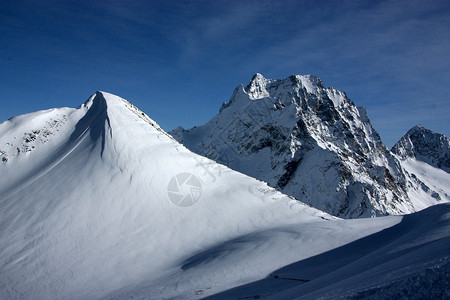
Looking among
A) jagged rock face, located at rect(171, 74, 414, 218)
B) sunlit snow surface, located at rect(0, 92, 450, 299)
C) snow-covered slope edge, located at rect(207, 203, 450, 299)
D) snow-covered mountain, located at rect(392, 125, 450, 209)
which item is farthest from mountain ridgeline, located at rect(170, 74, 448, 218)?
snow-covered slope edge, located at rect(207, 203, 450, 299)

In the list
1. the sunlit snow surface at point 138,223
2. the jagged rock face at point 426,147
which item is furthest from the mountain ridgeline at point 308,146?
the sunlit snow surface at point 138,223

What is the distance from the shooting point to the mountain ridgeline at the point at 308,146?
252 ft

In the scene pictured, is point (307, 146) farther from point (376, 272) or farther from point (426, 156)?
point (426, 156)

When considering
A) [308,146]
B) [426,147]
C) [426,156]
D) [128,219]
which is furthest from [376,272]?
[426,147]

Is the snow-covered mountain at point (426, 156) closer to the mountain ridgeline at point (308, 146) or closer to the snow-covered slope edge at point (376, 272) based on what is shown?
the mountain ridgeline at point (308, 146)

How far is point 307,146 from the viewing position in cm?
8519

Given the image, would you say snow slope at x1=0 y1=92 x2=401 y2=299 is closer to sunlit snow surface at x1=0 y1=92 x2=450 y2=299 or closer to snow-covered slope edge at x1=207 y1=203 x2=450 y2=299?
sunlit snow surface at x1=0 y1=92 x2=450 y2=299

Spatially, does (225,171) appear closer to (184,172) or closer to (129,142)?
(184,172)

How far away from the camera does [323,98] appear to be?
10781 centimetres

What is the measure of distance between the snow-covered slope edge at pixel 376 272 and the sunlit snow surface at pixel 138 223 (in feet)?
0.41

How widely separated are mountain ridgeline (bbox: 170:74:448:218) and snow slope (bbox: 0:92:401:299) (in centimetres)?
5839

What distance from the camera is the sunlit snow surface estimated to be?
10789 mm

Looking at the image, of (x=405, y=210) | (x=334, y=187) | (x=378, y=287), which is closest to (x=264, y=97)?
(x=334, y=187)

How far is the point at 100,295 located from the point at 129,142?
1222cm
